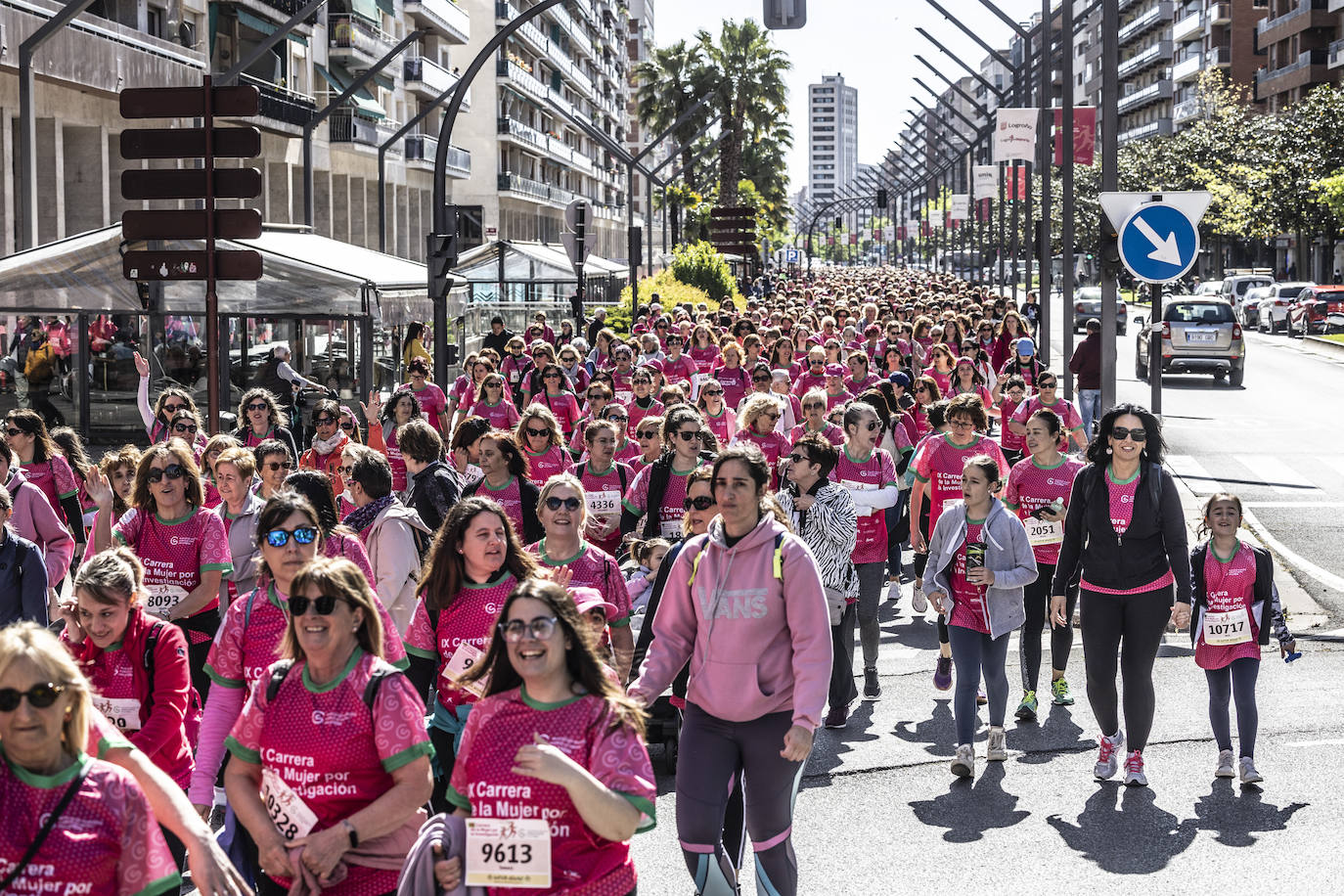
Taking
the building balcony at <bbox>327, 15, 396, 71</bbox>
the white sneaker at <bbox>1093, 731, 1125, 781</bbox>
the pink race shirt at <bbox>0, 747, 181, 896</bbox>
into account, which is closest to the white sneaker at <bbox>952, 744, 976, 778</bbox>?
the white sneaker at <bbox>1093, 731, 1125, 781</bbox>

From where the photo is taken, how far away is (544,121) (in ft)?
315

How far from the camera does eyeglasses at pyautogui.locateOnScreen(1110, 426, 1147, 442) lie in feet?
26.3

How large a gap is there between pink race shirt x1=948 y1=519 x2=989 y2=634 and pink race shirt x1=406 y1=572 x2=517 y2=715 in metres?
3.17

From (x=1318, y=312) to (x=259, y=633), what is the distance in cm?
5151

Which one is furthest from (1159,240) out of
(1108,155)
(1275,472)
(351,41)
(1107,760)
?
(351,41)

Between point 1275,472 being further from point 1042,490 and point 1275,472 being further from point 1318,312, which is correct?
point 1318,312

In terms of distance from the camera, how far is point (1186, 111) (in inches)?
4353

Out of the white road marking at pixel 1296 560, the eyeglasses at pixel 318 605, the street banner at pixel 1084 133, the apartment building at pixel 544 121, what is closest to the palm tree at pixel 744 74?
the apartment building at pixel 544 121

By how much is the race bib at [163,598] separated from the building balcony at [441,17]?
56.9 m

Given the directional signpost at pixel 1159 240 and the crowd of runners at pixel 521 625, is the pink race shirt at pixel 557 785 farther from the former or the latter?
the directional signpost at pixel 1159 240

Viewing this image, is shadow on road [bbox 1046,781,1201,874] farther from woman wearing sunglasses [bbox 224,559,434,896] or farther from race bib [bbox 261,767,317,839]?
race bib [bbox 261,767,317,839]

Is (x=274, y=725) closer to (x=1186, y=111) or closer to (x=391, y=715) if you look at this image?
(x=391, y=715)

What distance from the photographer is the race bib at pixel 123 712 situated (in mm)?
5492

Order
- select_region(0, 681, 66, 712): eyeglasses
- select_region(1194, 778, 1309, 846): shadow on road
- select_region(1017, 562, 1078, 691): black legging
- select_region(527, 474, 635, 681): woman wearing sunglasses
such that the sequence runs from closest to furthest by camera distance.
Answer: select_region(0, 681, 66, 712): eyeglasses, select_region(527, 474, 635, 681): woman wearing sunglasses, select_region(1194, 778, 1309, 846): shadow on road, select_region(1017, 562, 1078, 691): black legging
